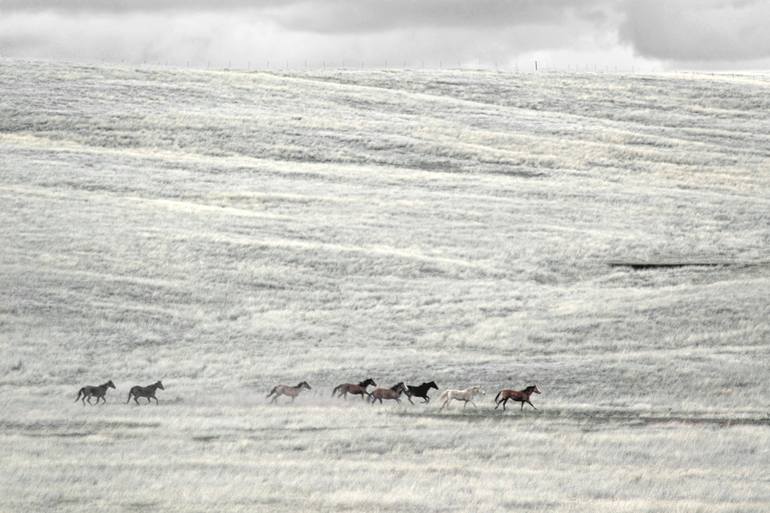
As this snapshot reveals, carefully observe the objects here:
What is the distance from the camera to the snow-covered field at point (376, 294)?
1795cm

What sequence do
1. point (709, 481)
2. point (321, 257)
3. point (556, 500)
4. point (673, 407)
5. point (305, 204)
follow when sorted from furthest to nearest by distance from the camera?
point (305, 204)
point (321, 257)
point (673, 407)
point (709, 481)
point (556, 500)

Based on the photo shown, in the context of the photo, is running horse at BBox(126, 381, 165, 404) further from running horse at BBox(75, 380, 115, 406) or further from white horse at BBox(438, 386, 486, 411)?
white horse at BBox(438, 386, 486, 411)

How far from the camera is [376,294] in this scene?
36.0 m

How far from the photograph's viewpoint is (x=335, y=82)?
7831cm

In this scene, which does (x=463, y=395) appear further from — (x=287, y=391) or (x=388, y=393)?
(x=287, y=391)

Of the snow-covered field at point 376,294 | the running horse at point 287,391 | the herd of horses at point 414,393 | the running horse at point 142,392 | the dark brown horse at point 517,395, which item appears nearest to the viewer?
the snow-covered field at point 376,294

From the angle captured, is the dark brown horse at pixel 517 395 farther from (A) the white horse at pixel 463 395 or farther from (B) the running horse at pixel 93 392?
(B) the running horse at pixel 93 392

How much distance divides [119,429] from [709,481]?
10159 mm

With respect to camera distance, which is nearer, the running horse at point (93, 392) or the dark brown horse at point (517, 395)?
the dark brown horse at point (517, 395)

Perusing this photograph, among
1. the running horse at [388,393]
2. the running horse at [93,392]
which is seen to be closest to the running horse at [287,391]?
the running horse at [388,393]

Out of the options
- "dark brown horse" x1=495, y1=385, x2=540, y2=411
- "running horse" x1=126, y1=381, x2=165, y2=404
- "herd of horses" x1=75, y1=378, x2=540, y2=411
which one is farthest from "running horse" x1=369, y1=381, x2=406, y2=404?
"running horse" x1=126, y1=381, x2=165, y2=404

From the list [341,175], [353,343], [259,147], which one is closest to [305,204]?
[341,175]

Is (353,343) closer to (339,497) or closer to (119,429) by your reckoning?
(119,429)

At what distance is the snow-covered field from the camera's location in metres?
18.0
